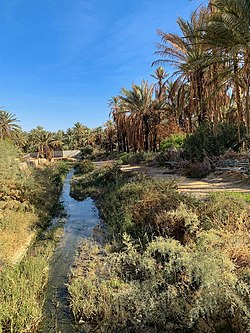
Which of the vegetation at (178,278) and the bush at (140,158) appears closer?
the vegetation at (178,278)

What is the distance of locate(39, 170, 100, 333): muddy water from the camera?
5.25 meters

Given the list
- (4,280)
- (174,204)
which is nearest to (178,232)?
(174,204)

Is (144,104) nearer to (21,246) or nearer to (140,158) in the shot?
(140,158)

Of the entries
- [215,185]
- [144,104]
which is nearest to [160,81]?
[144,104]

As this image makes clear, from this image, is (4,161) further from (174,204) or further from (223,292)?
(223,292)

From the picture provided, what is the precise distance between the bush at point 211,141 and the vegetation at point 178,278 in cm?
891

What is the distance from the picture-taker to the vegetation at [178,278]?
438 cm

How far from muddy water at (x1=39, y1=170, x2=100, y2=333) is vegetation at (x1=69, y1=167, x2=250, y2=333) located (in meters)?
0.29

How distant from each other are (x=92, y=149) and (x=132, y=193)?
4664 centimetres

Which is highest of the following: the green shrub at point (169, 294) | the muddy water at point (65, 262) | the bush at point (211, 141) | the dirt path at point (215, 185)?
the bush at point (211, 141)

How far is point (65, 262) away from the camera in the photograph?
791cm

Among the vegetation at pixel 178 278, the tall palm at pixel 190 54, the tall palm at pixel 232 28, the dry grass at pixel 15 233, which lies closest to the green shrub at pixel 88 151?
the tall palm at pixel 190 54

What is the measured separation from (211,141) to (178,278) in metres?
12.3

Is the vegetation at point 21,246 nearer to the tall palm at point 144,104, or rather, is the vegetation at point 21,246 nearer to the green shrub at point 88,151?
the tall palm at point 144,104
